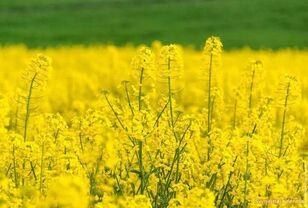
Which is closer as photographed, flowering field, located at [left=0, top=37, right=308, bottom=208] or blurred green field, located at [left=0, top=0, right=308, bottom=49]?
flowering field, located at [left=0, top=37, right=308, bottom=208]

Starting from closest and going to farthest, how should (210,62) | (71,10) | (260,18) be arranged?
1. (210,62)
2. (260,18)
3. (71,10)

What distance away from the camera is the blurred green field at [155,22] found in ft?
97.8

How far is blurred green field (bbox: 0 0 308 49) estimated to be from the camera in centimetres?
2980

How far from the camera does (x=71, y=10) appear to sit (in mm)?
37562

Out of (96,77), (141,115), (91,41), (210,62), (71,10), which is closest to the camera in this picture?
(141,115)

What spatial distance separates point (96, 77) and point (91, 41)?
1664 cm

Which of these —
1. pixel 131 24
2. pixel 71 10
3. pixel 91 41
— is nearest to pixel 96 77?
pixel 91 41

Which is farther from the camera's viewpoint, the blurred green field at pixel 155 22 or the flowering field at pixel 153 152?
the blurred green field at pixel 155 22

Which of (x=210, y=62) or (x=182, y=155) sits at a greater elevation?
(x=210, y=62)

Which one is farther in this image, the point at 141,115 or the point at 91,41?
the point at 91,41

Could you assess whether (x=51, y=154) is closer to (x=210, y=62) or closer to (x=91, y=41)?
(x=210, y=62)

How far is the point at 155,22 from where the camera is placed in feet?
111

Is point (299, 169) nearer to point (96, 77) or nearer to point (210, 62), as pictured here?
point (210, 62)

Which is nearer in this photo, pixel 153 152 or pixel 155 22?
pixel 153 152
